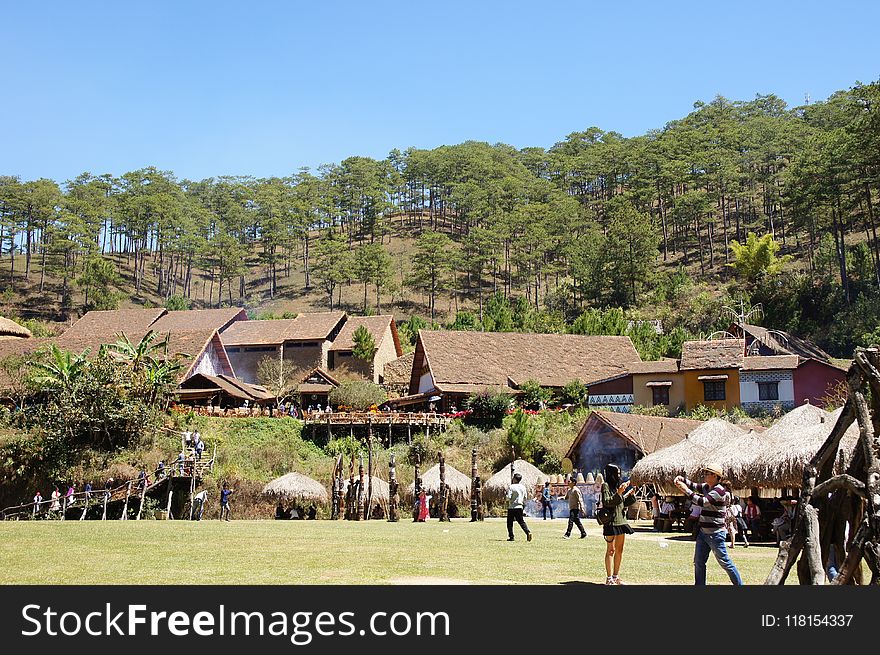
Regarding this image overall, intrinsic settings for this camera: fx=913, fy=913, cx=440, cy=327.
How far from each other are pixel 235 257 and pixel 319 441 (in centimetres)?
5365

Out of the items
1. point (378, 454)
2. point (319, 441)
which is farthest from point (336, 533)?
point (319, 441)

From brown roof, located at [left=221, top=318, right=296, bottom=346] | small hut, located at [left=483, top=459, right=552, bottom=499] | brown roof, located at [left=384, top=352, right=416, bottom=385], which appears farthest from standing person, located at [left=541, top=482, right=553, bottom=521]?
brown roof, located at [left=221, top=318, right=296, bottom=346]

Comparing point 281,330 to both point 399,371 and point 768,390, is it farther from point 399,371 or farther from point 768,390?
point 768,390

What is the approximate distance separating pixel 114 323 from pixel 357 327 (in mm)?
20146

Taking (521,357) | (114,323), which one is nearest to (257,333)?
(114,323)

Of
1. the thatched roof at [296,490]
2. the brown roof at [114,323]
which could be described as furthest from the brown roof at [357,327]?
the thatched roof at [296,490]

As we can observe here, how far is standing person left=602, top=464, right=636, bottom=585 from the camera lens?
1123cm

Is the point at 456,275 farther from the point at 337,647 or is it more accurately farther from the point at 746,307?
the point at 337,647

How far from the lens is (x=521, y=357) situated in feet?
189

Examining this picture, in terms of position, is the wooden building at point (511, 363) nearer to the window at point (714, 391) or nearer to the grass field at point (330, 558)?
the window at point (714, 391)

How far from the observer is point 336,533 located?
21.0 meters

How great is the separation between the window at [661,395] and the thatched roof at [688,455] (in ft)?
74.5

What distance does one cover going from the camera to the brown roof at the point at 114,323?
231ft

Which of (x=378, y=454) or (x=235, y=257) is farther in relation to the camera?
(x=235, y=257)
